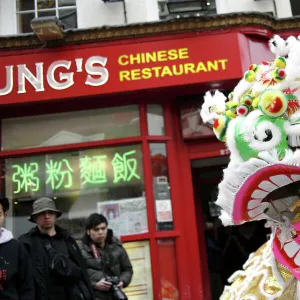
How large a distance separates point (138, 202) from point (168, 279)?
106 centimetres

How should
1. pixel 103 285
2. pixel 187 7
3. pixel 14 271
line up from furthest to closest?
pixel 187 7
pixel 103 285
pixel 14 271

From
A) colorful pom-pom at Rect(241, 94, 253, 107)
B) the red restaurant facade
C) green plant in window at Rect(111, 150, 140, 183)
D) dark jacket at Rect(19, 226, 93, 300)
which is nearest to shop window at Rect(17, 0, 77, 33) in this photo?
the red restaurant facade

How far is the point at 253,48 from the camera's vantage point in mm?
6512

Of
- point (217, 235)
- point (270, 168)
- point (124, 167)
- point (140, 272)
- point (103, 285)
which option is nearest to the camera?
point (270, 168)

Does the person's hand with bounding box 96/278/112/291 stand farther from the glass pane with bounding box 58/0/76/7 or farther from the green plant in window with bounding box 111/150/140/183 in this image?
the glass pane with bounding box 58/0/76/7

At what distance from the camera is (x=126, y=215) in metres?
6.46

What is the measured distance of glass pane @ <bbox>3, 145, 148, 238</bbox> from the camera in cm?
651

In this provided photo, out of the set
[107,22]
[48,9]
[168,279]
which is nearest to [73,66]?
[107,22]

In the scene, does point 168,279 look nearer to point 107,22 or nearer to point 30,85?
point 30,85

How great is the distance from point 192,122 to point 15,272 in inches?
144

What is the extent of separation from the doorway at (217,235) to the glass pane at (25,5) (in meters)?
3.44

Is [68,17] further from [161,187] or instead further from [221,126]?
[221,126]

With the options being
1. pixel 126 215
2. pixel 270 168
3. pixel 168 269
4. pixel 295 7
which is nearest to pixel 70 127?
pixel 126 215

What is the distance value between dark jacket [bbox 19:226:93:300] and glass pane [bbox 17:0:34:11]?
4252 mm
